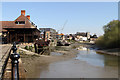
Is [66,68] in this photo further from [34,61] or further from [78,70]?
[34,61]

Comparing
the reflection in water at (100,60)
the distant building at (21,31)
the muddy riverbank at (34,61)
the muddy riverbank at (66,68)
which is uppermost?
the distant building at (21,31)

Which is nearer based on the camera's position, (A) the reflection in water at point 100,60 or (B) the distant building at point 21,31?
(A) the reflection in water at point 100,60

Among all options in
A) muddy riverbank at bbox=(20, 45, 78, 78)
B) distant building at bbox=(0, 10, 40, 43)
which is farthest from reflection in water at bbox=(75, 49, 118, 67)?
distant building at bbox=(0, 10, 40, 43)

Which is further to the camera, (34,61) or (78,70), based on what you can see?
(34,61)

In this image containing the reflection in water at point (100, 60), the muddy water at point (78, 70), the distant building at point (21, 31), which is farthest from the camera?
the distant building at point (21, 31)

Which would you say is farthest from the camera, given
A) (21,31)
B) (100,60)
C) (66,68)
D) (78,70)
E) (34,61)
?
(21,31)

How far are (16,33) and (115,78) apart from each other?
1183 inches

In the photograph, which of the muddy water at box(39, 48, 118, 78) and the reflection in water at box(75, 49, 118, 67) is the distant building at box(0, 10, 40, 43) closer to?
the reflection in water at box(75, 49, 118, 67)

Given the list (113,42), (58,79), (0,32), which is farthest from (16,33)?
(113,42)

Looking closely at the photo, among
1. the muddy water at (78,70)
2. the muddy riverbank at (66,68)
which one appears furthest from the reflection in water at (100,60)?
the muddy water at (78,70)

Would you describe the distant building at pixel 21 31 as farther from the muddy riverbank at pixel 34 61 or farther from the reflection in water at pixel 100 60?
the reflection in water at pixel 100 60

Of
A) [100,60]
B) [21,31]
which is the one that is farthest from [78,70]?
[21,31]

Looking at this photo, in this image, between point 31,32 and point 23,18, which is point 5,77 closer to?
point 31,32

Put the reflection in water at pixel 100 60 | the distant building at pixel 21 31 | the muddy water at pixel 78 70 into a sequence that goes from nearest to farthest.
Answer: the muddy water at pixel 78 70, the reflection in water at pixel 100 60, the distant building at pixel 21 31
